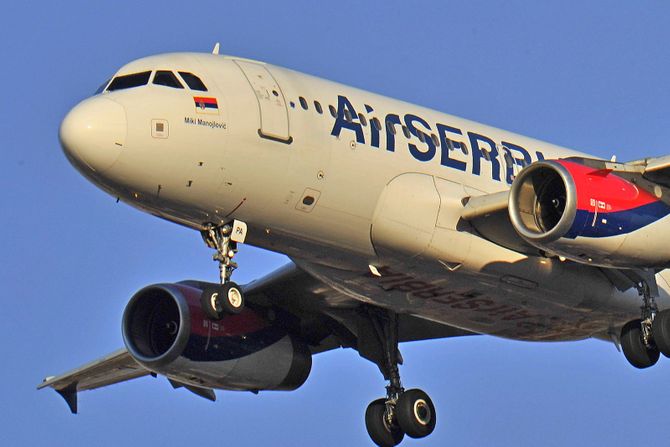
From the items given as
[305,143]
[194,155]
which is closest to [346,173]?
[305,143]

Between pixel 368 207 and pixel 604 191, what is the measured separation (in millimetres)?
4125

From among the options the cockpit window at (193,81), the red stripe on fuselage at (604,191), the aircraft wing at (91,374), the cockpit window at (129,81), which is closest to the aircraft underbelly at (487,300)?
the red stripe on fuselage at (604,191)

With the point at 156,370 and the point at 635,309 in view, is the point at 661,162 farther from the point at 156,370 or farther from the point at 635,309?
the point at 156,370

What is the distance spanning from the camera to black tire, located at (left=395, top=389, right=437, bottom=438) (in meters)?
37.0

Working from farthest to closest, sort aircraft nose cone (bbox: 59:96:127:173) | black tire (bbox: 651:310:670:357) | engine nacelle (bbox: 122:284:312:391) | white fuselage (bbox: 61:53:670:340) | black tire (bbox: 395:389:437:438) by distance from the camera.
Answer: black tire (bbox: 395:389:437:438), engine nacelle (bbox: 122:284:312:391), black tire (bbox: 651:310:670:357), white fuselage (bbox: 61:53:670:340), aircraft nose cone (bbox: 59:96:127:173)

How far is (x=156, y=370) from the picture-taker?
3672 centimetres

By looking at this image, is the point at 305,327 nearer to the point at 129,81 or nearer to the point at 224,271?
the point at 224,271

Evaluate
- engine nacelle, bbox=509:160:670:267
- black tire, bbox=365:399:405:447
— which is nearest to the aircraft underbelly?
engine nacelle, bbox=509:160:670:267

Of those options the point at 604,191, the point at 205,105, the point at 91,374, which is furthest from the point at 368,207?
the point at 91,374

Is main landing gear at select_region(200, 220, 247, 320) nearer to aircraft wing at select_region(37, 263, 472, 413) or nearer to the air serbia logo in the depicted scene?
the air serbia logo

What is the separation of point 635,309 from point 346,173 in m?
7.12

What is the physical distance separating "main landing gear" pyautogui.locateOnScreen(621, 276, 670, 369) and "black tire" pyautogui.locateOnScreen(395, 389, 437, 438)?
4.41 m

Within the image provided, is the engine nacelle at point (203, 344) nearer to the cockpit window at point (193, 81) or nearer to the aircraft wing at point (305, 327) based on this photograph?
the aircraft wing at point (305, 327)

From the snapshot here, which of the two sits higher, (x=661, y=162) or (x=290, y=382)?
(x=661, y=162)
